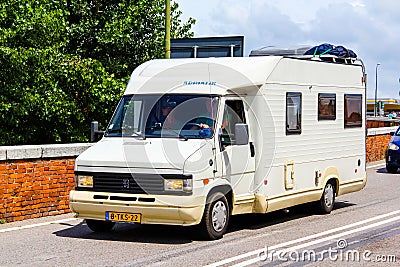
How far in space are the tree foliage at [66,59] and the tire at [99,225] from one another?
9.93m

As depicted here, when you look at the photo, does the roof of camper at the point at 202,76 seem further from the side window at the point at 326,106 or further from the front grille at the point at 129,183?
the side window at the point at 326,106

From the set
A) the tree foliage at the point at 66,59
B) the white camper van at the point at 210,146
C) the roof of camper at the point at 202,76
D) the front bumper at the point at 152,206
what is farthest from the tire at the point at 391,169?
the front bumper at the point at 152,206

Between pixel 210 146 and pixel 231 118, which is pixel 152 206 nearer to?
pixel 210 146

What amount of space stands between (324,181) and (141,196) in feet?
14.7

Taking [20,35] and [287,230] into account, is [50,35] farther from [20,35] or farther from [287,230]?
[287,230]

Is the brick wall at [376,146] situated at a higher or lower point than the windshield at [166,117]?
lower

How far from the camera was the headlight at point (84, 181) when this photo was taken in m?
11.0

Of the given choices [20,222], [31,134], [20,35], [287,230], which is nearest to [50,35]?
[20,35]

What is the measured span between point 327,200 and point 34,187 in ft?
17.3

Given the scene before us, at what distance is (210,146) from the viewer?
36.0ft

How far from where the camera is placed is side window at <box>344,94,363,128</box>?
1483 cm

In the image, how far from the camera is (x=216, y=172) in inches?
433

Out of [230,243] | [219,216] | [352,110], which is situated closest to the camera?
[230,243]

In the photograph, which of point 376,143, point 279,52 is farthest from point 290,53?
point 376,143
